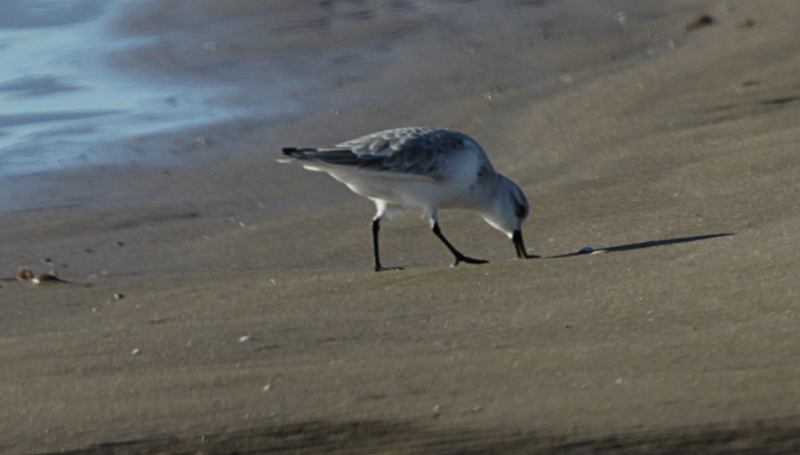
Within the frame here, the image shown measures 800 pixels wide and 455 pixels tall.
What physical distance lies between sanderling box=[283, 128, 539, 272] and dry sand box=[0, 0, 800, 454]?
247 mm

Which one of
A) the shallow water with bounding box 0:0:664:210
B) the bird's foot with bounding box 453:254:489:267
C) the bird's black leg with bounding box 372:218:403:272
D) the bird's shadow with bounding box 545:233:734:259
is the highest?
the bird's shadow with bounding box 545:233:734:259

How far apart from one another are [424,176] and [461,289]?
3.83ft

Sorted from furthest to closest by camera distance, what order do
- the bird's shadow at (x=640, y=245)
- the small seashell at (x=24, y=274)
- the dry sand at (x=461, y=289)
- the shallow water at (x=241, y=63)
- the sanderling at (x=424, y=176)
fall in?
the shallow water at (x=241, y=63) → the small seashell at (x=24, y=274) → the sanderling at (x=424, y=176) → the bird's shadow at (x=640, y=245) → the dry sand at (x=461, y=289)

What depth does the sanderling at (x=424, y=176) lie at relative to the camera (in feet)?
17.8

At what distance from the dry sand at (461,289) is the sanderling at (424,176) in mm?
247

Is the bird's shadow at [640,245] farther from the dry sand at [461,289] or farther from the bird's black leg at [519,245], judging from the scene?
the bird's black leg at [519,245]

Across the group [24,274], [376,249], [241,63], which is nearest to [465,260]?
[376,249]

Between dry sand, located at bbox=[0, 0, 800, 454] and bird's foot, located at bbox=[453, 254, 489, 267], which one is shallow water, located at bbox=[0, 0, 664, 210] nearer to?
dry sand, located at bbox=[0, 0, 800, 454]

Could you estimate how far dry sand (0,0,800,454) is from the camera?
120 inches

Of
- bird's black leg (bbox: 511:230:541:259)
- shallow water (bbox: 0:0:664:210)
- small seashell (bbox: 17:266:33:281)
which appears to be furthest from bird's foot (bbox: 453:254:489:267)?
shallow water (bbox: 0:0:664:210)

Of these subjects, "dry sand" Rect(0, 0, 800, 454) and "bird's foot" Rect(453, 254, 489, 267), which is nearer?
"dry sand" Rect(0, 0, 800, 454)

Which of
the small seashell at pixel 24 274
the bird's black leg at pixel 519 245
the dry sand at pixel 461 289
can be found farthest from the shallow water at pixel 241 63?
the bird's black leg at pixel 519 245

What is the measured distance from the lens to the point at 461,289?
14.5 feet

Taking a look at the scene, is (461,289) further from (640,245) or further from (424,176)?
(424,176)
